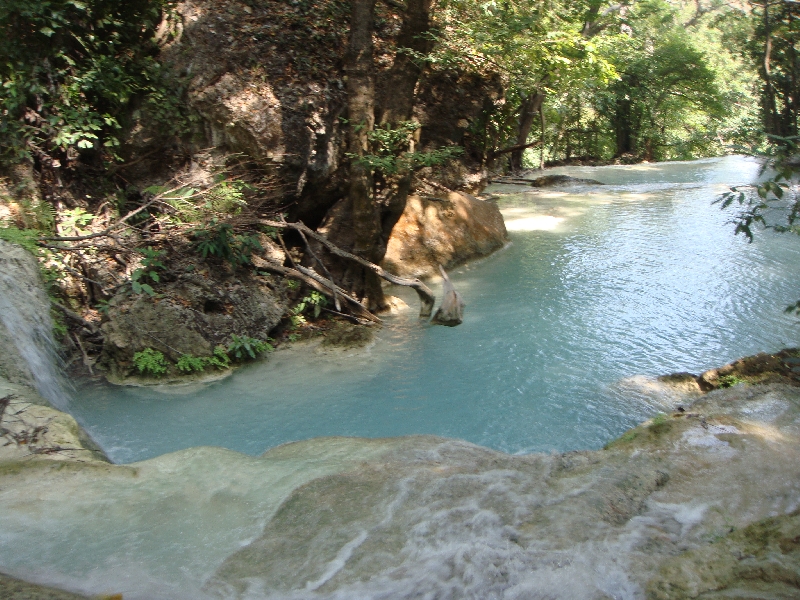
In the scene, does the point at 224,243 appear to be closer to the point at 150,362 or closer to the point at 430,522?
the point at 150,362

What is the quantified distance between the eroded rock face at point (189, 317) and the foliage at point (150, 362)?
7cm

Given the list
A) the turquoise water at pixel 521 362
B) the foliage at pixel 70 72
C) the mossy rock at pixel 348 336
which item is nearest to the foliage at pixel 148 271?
the turquoise water at pixel 521 362

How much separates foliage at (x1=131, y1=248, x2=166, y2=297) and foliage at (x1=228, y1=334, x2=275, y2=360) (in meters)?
0.95

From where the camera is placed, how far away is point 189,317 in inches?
267

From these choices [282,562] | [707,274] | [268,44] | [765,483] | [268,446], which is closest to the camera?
[282,562]

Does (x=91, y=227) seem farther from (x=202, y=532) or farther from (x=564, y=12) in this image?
(x=564, y=12)

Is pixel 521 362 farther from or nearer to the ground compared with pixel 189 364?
nearer to the ground

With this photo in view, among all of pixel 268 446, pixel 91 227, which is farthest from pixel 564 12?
pixel 268 446

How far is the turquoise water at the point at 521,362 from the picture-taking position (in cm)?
554

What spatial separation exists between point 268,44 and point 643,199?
1049 centimetres

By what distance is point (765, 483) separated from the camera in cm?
344

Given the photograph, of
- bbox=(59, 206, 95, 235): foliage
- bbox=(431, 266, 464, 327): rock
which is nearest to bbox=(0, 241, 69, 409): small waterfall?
bbox=(59, 206, 95, 235): foliage

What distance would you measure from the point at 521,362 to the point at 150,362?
372 centimetres

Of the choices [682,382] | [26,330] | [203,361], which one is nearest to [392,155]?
[203,361]
